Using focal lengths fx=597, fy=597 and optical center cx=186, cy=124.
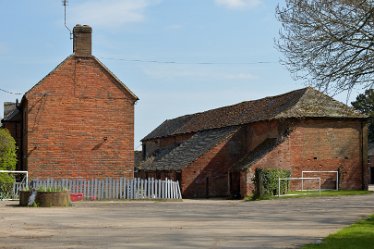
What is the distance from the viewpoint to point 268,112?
160 feet

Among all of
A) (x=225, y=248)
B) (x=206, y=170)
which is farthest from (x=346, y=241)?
(x=206, y=170)

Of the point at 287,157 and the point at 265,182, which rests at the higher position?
the point at 287,157

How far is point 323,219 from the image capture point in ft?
73.1

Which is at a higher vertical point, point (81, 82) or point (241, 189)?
point (81, 82)

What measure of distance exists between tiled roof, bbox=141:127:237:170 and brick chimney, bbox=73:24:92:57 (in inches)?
481

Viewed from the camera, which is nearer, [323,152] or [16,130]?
[323,152]

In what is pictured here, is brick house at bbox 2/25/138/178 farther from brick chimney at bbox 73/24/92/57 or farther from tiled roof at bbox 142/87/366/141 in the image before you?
tiled roof at bbox 142/87/366/141

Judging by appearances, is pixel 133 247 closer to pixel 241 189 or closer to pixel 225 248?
pixel 225 248

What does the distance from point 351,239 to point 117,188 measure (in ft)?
84.4

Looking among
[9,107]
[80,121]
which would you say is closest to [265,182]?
[80,121]

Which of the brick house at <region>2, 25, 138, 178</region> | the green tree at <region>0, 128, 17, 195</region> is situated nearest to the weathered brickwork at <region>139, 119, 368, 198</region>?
the brick house at <region>2, 25, 138, 178</region>

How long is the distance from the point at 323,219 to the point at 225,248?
9.13 metres

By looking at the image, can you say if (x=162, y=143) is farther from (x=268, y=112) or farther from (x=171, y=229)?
(x=171, y=229)

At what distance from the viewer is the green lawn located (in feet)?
46.6
